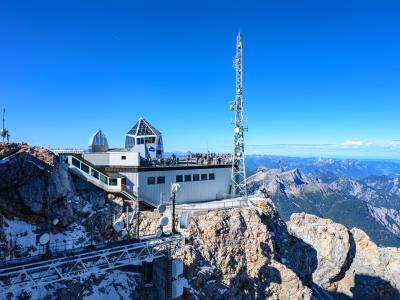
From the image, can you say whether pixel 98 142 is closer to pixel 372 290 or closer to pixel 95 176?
pixel 95 176

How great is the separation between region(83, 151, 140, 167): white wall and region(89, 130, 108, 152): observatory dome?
4336mm

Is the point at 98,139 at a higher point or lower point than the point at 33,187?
higher

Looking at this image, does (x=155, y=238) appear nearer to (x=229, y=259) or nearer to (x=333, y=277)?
(x=229, y=259)

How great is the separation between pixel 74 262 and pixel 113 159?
73.9 feet

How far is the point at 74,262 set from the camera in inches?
956

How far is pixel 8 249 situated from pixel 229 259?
21771 mm

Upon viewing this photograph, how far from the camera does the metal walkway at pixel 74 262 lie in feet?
70.1

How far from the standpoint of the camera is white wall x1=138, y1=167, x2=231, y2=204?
44219mm

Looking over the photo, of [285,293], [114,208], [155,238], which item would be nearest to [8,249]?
[114,208]

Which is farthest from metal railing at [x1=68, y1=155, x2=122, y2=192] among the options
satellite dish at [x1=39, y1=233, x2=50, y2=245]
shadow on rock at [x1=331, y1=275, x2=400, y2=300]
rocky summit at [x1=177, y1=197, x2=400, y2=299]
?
shadow on rock at [x1=331, y1=275, x2=400, y2=300]

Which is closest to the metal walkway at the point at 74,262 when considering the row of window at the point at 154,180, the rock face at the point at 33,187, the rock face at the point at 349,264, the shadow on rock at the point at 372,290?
the rock face at the point at 33,187

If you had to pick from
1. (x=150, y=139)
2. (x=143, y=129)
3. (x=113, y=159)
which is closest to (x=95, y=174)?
(x=113, y=159)

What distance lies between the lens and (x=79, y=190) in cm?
4197

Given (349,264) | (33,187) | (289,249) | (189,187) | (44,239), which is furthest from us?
(349,264)
